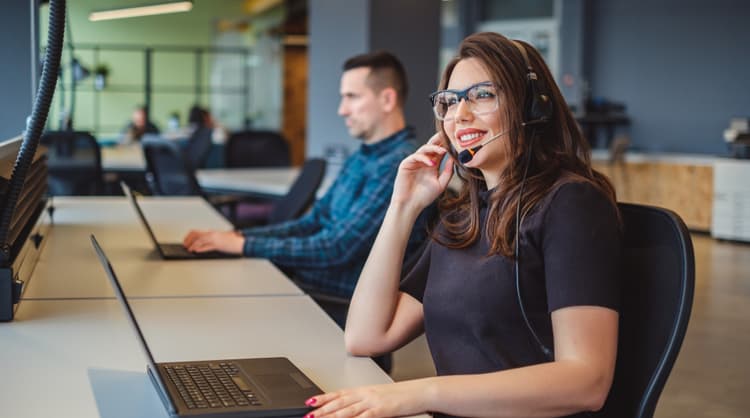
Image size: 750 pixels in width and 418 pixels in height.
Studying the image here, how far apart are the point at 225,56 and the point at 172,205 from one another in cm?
1101

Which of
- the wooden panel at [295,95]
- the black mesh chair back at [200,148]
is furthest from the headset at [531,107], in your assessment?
the wooden panel at [295,95]

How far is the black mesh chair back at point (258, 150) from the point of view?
256 inches

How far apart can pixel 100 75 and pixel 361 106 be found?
36.8 feet

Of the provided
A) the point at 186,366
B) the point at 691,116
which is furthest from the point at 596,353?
the point at 691,116

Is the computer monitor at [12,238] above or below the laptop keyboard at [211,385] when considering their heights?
above

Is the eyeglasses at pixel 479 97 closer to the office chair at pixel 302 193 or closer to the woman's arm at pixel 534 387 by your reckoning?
the woman's arm at pixel 534 387

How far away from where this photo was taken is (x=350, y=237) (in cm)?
273

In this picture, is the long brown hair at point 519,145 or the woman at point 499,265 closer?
the woman at point 499,265

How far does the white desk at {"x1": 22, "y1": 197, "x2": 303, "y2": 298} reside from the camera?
2.17 meters

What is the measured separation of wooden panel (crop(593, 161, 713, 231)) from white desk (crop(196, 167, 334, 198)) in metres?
4.48

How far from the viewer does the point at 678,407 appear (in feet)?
11.9

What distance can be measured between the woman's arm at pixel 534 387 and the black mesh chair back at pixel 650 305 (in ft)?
0.38

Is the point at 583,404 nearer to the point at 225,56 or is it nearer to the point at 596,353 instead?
the point at 596,353

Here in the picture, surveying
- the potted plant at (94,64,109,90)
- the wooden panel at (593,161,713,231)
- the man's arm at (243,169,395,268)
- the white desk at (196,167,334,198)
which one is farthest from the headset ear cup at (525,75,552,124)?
the potted plant at (94,64,109,90)
